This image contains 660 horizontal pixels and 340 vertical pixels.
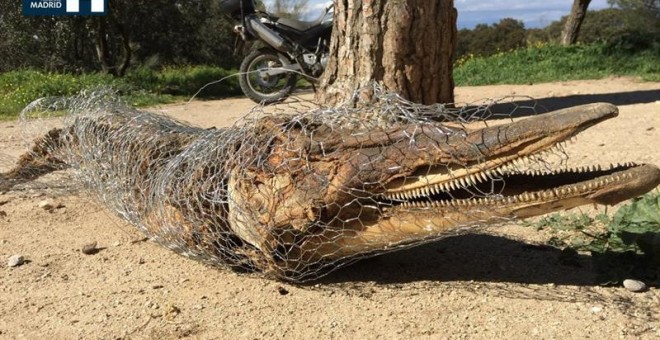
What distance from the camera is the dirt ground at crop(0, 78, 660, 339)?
254 cm

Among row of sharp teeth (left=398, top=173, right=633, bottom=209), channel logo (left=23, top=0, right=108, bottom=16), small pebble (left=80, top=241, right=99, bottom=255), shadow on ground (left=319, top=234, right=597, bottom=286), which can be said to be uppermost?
channel logo (left=23, top=0, right=108, bottom=16)

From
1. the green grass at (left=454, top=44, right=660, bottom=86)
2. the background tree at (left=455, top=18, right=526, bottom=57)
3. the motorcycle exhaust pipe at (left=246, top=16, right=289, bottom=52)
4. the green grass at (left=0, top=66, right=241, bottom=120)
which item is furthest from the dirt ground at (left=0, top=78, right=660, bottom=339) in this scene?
the background tree at (left=455, top=18, right=526, bottom=57)

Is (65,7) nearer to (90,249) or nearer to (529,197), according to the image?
(90,249)

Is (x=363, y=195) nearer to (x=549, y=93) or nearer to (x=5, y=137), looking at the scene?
(x=5, y=137)

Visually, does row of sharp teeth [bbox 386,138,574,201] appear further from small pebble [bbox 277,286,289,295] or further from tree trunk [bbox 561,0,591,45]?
tree trunk [bbox 561,0,591,45]

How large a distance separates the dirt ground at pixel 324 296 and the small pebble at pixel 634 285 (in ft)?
0.10

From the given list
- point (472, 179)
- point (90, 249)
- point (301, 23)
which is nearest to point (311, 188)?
point (472, 179)

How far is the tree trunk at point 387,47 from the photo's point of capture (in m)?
5.23

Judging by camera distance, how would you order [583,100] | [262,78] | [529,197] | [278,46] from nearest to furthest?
[529,197]
[583,100]
[278,46]
[262,78]

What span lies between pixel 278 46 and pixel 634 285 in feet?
22.9

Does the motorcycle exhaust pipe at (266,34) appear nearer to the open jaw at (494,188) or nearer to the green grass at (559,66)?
the green grass at (559,66)

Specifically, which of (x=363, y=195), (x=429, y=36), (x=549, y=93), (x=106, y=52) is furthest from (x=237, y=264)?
(x=106, y=52)

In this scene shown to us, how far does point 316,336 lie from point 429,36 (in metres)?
3.50

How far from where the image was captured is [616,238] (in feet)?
10.6
